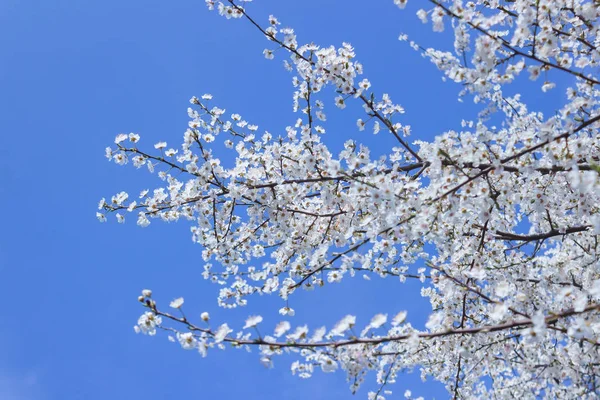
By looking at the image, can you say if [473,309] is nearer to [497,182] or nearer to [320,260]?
[497,182]

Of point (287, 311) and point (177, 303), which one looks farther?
point (287, 311)

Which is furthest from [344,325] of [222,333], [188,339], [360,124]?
[360,124]

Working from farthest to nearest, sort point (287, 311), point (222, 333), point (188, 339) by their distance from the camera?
1. point (287, 311)
2. point (188, 339)
3. point (222, 333)

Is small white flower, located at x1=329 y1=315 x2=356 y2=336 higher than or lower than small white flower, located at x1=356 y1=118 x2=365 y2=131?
lower

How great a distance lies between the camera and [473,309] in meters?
7.40

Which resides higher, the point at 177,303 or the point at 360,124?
the point at 360,124

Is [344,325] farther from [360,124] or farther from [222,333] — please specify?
[360,124]

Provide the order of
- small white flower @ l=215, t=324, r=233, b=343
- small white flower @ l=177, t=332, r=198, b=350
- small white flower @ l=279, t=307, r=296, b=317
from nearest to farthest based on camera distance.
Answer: small white flower @ l=215, t=324, r=233, b=343, small white flower @ l=177, t=332, r=198, b=350, small white flower @ l=279, t=307, r=296, b=317

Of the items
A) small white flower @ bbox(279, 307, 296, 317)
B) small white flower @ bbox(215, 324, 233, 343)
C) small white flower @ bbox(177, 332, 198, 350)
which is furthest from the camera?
small white flower @ bbox(279, 307, 296, 317)

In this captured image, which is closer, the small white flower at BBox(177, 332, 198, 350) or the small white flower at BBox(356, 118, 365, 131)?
the small white flower at BBox(177, 332, 198, 350)

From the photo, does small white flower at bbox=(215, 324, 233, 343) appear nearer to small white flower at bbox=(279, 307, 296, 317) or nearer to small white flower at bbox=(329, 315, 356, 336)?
small white flower at bbox=(329, 315, 356, 336)

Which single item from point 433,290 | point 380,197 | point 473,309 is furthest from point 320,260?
point 433,290

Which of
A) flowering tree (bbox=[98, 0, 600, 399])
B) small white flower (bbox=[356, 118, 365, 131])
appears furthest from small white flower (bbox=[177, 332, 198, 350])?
small white flower (bbox=[356, 118, 365, 131])

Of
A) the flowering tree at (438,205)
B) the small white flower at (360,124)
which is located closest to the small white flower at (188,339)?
the flowering tree at (438,205)
